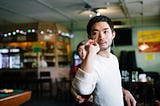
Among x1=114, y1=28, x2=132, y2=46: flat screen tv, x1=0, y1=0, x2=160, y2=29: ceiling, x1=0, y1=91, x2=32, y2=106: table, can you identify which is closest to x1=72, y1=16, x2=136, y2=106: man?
x1=0, y1=91, x2=32, y2=106: table

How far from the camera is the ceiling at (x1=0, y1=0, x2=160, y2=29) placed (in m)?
6.22

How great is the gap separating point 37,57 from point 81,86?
24.9ft

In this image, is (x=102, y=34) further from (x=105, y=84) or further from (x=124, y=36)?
(x=124, y=36)

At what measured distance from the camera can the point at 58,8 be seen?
271 inches

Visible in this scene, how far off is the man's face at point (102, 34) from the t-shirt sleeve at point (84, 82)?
17 cm

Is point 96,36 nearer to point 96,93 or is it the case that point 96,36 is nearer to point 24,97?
point 96,93

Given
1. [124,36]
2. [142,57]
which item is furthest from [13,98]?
[142,57]

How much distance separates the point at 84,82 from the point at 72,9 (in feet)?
21.0

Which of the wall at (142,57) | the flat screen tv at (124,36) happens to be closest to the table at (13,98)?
the wall at (142,57)

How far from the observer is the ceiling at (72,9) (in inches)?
245

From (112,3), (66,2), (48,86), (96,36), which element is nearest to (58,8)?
(66,2)

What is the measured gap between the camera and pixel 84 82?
864 mm

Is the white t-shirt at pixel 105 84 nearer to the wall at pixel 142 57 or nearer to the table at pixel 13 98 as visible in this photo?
the table at pixel 13 98

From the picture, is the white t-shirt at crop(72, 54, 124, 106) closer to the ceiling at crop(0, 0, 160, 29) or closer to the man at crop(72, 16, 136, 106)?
the man at crop(72, 16, 136, 106)
